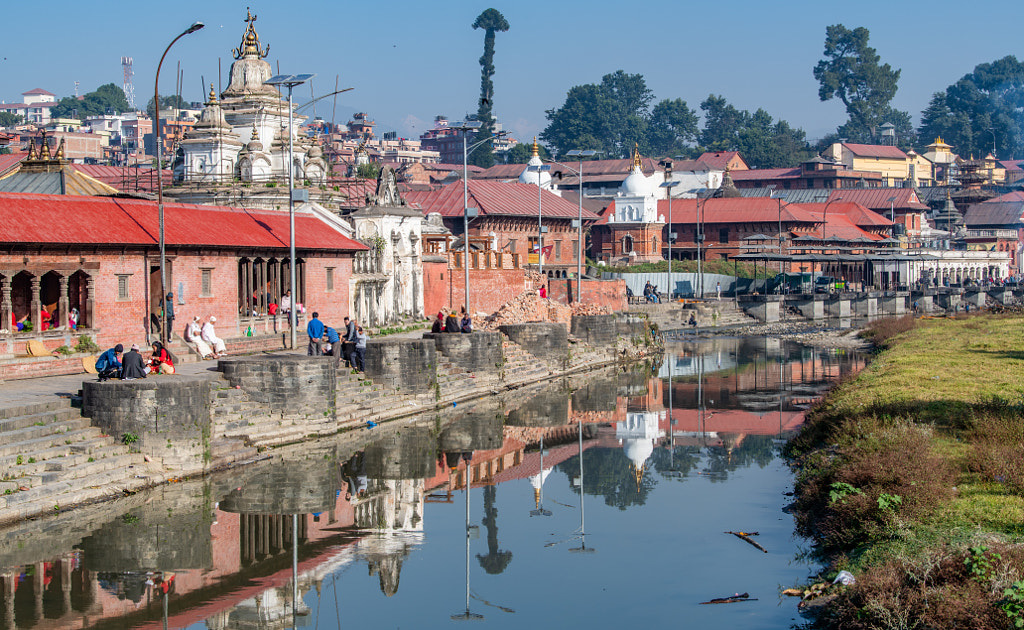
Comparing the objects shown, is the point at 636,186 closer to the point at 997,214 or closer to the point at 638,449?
the point at 997,214

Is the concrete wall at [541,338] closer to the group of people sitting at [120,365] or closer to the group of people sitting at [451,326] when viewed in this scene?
the group of people sitting at [451,326]

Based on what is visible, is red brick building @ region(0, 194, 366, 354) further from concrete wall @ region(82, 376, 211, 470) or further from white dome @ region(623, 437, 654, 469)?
white dome @ region(623, 437, 654, 469)

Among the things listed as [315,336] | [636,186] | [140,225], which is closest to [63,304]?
[140,225]

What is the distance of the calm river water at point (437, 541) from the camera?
16.6 meters

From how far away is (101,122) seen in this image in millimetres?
191500

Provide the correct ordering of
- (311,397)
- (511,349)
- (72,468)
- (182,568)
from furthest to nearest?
(511,349), (311,397), (72,468), (182,568)

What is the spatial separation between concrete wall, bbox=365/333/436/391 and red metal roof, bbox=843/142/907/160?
13846 centimetres

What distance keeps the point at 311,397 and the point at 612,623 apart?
44.6ft

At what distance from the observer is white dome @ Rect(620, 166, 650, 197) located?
310 ft

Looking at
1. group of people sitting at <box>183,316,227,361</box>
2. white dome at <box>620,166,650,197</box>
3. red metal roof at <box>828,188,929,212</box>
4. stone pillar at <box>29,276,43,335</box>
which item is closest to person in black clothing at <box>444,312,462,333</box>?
group of people sitting at <box>183,316,227,361</box>

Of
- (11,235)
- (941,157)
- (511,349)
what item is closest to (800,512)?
(11,235)

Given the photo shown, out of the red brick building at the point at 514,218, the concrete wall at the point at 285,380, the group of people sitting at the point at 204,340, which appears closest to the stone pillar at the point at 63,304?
the group of people sitting at the point at 204,340

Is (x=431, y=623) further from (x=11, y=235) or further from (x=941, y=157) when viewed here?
(x=941, y=157)

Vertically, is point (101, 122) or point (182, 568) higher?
point (101, 122)
